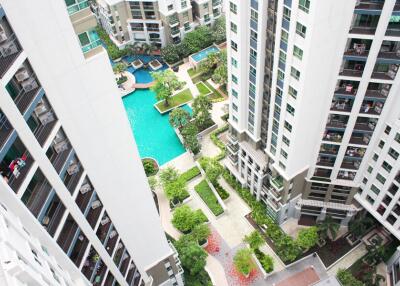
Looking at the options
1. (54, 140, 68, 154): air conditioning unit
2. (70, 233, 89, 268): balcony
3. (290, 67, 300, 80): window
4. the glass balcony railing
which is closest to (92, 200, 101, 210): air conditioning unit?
(70, 233, 89, 268): balcony

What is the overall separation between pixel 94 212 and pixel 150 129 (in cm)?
4867

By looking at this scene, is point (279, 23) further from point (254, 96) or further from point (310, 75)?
point (254, 96)

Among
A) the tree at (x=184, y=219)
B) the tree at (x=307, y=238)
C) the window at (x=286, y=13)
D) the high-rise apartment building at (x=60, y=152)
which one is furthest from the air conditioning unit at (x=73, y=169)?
the tree at (x=307, y=238)

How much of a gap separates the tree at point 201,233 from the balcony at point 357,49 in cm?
3316

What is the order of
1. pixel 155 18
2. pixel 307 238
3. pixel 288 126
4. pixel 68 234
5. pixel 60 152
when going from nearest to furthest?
1. pixel 60 152
2. pixel 68 234
3. pixel 288 126
4. pixel 307 238
5. pixel 155 18

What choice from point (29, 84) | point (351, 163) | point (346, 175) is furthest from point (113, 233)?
point (346, 175)

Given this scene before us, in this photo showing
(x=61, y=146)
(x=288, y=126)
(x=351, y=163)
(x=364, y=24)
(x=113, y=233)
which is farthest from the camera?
(x=351, y=163)

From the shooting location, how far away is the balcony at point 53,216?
2823cm

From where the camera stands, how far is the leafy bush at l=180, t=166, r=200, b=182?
71188mm

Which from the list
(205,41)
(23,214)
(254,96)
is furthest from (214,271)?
(205,41)

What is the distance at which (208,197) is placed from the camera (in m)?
67.8

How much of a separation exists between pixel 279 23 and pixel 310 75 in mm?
6057

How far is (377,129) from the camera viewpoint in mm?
46250

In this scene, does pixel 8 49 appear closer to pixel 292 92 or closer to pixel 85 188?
pixel 85 188
